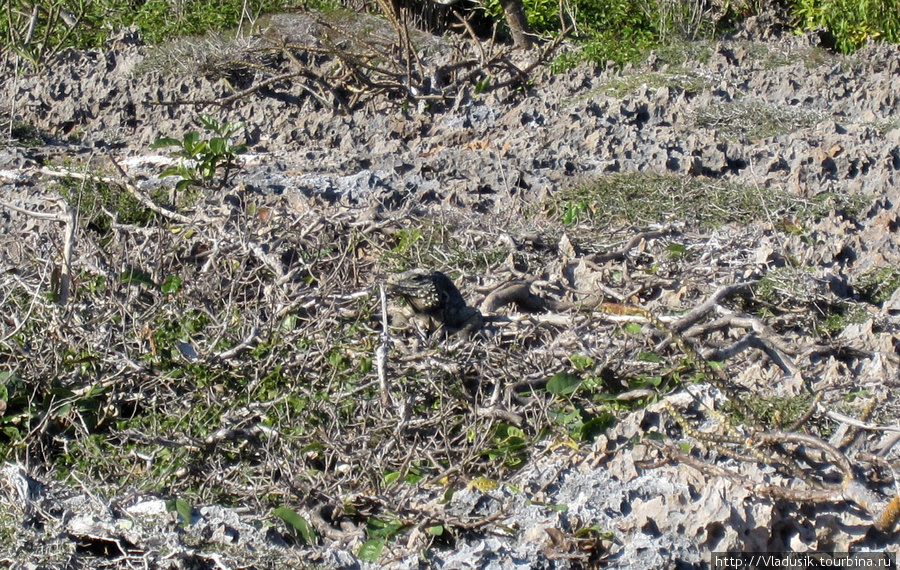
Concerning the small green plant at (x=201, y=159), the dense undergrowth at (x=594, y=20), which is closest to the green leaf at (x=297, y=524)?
the small green plant at (x=201, y=159)

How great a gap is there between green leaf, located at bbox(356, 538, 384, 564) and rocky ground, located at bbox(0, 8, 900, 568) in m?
0.03

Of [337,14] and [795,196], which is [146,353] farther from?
[337,14]

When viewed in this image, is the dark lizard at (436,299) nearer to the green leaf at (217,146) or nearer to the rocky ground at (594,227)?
the rocky ground at (594,227)

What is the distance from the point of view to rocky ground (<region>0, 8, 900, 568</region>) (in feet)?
8.75

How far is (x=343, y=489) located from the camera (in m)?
2.96

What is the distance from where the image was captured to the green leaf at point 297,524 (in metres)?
2.77

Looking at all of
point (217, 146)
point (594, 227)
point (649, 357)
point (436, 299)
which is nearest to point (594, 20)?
point (594, 227)

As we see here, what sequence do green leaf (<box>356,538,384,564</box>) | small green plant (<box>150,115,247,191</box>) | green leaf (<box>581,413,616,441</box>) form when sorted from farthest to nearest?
small green plant (<box>150,115,247,191</box>) < green leaf (<box>581,413,616,441</box>) < green leaf (<box>356,538,384,564</box>)

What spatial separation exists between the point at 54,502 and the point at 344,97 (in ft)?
13.3

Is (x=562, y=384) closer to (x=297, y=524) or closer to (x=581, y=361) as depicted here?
(x=581, y=361)

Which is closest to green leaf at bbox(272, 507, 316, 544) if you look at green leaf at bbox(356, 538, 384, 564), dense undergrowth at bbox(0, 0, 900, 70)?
green leaf at bbox(356, 538, 384, 564)

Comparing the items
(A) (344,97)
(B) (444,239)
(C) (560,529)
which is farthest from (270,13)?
(C) (560,529)

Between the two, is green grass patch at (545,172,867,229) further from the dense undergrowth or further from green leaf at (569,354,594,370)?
the dense undergrowth

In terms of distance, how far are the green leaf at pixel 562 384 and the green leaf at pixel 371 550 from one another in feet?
2.75
